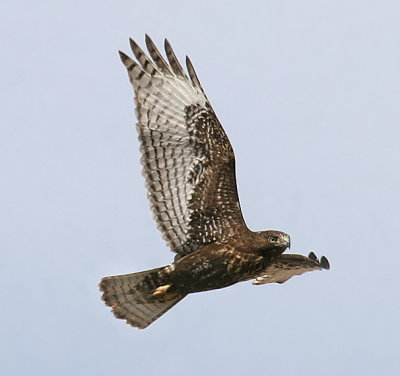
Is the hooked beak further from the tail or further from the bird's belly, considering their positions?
the tail

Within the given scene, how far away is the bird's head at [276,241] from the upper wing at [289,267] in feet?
3.73

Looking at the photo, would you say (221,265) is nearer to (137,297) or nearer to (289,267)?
(137,297)

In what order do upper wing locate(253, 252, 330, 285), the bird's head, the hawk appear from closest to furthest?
the bird's head < the hawk < upper wing locate(253, 252, 330, 285)

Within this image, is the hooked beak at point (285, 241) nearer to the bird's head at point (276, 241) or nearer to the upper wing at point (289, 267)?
the bird's head at point (276, 241)

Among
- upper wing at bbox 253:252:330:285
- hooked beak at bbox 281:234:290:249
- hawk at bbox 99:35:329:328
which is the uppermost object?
hawk at bbox 99:35:329:328

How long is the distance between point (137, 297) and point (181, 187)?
163cm

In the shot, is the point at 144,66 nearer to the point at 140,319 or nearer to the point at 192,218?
the point at 192,218

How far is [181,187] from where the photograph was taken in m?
14.9

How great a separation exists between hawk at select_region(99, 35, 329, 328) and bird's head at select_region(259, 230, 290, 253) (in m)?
0.04

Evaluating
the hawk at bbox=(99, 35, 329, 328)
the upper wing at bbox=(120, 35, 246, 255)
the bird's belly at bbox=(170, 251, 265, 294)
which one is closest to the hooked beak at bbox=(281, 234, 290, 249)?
the hawk at bbox=(99, 35, 329, 328)

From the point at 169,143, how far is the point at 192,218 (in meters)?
1.09

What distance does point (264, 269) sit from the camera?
14.7 meters

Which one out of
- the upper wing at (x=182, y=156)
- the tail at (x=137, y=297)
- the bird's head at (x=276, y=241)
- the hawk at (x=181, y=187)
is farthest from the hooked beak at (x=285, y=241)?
the tail at (x=137, y=297)

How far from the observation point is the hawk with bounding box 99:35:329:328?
14.6m
